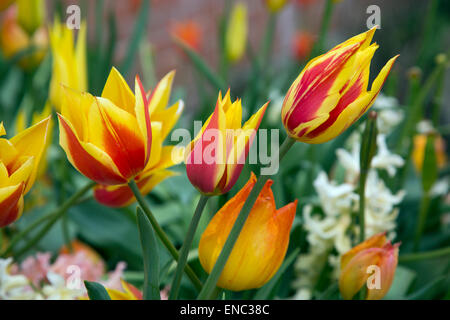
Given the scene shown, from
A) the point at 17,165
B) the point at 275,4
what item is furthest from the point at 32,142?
the point at 275,4

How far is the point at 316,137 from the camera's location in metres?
0.23

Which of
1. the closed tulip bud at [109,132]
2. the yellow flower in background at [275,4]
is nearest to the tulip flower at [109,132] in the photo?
the closed tulip bud at [109,132]

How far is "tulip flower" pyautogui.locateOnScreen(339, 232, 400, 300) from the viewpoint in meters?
0.29

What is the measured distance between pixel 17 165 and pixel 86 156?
1.7 inches

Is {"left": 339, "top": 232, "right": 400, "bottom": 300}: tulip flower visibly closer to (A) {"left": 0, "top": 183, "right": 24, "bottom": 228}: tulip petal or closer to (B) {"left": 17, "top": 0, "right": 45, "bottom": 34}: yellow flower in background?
(A) {"left": 0, "top": 183, "right": 24, "bottom": 228}: tulip petal

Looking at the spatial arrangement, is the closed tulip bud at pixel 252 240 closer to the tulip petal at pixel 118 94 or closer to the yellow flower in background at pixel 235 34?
the tulip petal at pixel 118 94

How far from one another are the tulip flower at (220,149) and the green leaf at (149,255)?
3cm

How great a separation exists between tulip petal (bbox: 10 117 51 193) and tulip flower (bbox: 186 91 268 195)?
76 millimetres

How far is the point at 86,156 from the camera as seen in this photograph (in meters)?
0.23

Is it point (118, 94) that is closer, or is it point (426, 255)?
point (118, 94)

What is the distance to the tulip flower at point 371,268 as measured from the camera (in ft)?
0.94

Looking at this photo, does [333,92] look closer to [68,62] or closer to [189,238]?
[189,238]

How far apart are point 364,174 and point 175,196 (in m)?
0.30
